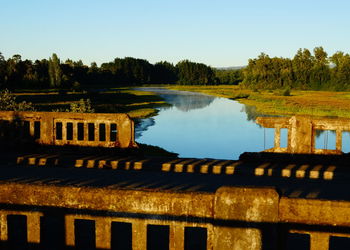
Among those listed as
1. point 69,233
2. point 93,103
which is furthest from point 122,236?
point 93,103

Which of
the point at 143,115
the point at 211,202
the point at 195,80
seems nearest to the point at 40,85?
the point at 143,115

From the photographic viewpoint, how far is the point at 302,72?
106 metres

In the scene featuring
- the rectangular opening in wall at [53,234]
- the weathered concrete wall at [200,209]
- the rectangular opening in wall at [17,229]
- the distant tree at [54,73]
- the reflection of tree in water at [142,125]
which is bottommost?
the reflection of tree in water at [142,125]

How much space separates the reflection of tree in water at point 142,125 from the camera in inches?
1284

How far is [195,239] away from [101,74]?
122m

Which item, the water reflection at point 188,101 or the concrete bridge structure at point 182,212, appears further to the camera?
the water reflection at point 188,101

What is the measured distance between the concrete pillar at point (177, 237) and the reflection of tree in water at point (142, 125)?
2748cm

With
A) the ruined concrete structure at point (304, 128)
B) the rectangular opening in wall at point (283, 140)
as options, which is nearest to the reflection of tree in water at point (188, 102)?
the rectangular opening in wall at point (283, 140)

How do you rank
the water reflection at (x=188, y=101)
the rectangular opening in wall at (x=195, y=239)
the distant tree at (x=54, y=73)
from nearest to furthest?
the rectangular opening in wall at (x=195, y=239)
the water reflection at (x=188, y=101)
the distant tree at (x=54, y=73)

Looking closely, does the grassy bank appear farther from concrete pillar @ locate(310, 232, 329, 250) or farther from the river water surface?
concrete pillar @ locate(310, 232, 329, 250)

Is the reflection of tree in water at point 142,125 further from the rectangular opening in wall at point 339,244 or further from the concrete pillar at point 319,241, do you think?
the concrete pillar at point 319,241

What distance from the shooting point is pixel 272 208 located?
301cm

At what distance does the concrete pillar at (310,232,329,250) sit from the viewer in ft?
10.2

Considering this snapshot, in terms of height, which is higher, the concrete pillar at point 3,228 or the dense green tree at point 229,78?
the dense green tree at point 229,78
